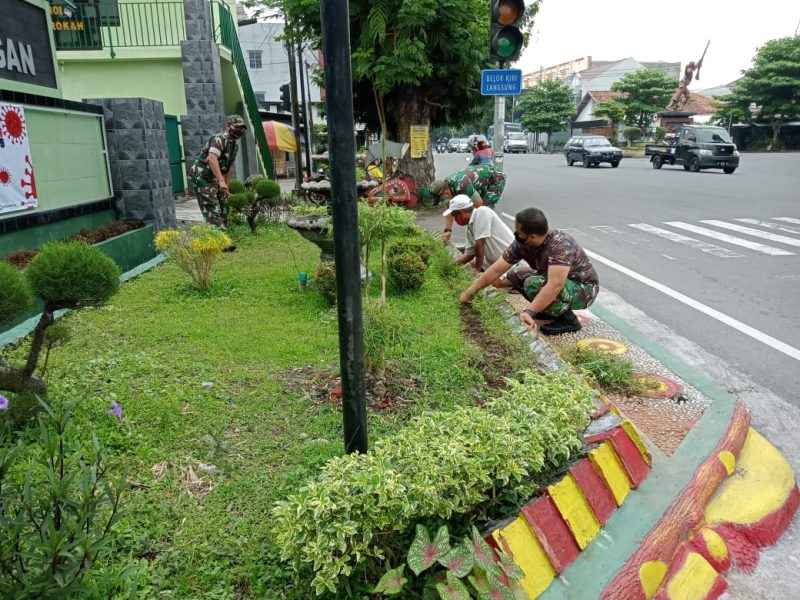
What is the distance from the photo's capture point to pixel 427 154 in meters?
13.4

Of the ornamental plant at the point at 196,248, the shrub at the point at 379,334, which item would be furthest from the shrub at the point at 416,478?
the ornamental plant at the point at 196,248

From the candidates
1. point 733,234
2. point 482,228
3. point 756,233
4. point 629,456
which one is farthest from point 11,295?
point 756,233

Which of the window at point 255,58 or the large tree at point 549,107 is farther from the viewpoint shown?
the large tree at point 549,107

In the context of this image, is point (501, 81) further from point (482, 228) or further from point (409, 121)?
point (409, 121)

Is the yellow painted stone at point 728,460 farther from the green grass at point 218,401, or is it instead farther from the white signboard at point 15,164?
the white signboard at point 15,164

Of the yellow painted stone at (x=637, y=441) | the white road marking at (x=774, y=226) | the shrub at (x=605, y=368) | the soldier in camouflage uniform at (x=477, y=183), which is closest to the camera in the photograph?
the yellow painted stone at (x=637, y=441)

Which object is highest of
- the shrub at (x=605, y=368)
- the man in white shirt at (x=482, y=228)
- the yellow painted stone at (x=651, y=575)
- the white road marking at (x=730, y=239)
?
the man in white shirt at (x=482, y=228)

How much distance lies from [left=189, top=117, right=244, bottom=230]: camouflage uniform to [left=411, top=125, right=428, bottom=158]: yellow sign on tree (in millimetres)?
5075

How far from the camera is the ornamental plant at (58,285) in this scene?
3129 millimetres

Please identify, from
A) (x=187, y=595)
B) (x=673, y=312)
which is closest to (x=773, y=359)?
(x=673, y=312)

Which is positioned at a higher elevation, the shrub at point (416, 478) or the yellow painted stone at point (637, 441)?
the shrub at point (416, 478)

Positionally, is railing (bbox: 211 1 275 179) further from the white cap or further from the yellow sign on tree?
the white cap

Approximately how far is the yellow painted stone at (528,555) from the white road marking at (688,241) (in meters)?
6.97

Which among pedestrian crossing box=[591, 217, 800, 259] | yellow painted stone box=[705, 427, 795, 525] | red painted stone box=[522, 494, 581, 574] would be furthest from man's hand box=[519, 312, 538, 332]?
pedestrian crossing box=[591, 217, 800, 259]
